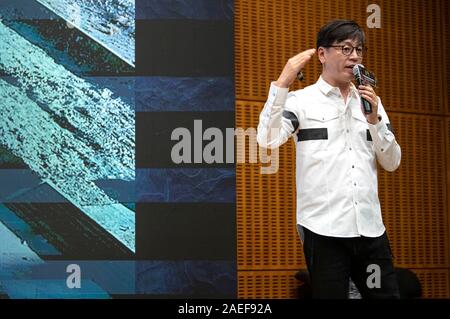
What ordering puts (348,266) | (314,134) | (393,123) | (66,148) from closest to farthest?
(348,266), (314,134), (66,148), (393,123)

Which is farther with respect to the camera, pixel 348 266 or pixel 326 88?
pixel 326 88

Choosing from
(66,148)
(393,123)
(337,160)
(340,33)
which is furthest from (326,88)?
(393,123)

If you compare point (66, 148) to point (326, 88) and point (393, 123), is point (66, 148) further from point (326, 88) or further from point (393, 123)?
point (393, 123)

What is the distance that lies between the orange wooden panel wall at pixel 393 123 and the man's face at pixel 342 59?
2160mm

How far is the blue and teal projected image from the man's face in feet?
7.17

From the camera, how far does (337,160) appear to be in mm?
3682

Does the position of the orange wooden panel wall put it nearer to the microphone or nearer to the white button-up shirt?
the white button-up shirt

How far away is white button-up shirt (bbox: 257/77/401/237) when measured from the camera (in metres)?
3.63

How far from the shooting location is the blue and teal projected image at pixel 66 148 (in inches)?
218

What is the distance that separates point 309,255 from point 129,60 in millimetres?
2571

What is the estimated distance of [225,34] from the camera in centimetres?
589

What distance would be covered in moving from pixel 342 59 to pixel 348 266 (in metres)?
0.92

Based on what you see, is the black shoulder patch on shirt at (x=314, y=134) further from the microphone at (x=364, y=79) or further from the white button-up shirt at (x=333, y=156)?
the microphone at (x=364, y=79)
